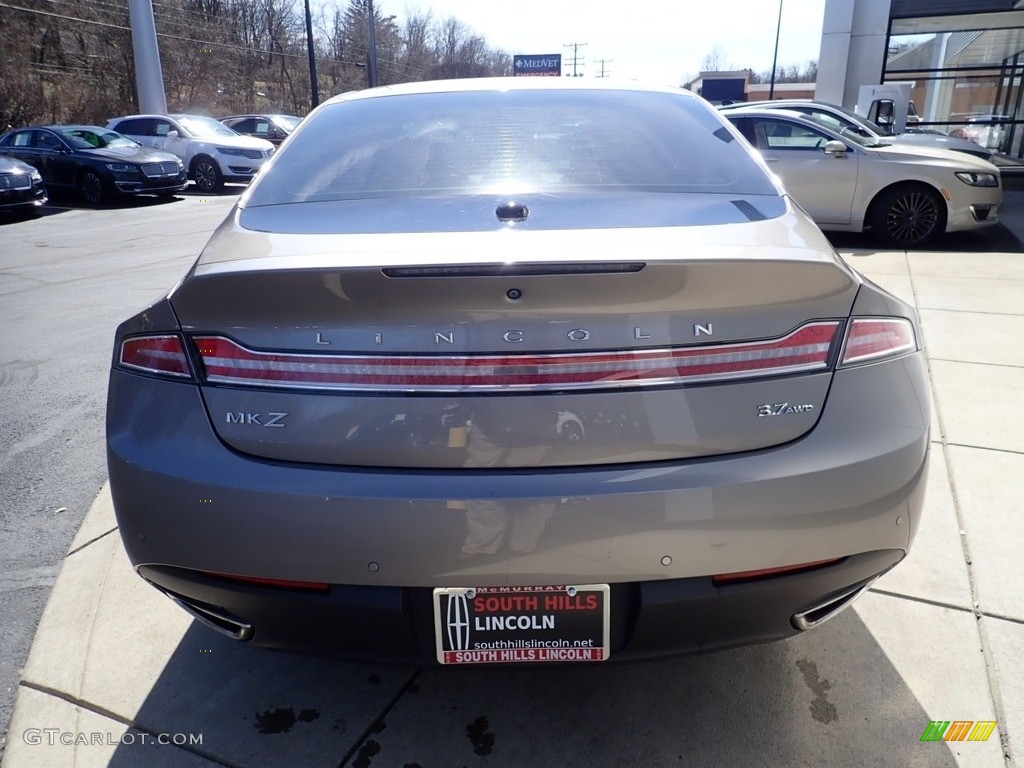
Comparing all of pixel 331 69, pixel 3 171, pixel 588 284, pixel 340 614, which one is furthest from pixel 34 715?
pixel 331 69

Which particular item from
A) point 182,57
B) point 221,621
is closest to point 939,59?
point 221,621

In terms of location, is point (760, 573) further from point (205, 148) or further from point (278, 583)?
point (205, 148)

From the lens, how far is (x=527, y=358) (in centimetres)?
165

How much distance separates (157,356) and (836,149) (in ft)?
26.5

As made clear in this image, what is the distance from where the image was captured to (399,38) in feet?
202

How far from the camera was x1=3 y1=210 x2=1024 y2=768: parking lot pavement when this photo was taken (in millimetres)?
2033

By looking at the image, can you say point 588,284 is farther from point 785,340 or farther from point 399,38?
point 399,38

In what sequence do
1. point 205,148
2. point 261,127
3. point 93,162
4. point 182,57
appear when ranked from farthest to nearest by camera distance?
point 182,57 < point 261,127 < point 205,148 < point 93,162

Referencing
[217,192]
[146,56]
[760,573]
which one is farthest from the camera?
[146,56]

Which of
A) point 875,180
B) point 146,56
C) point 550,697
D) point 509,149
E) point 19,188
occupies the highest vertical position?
point 146,56

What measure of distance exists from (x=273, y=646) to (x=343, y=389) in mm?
649

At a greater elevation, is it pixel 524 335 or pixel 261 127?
pixel 524 335

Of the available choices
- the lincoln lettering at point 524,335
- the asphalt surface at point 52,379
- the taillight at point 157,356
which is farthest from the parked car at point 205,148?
the lincoln lettering at point 524,335

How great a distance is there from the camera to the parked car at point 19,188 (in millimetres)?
12962
